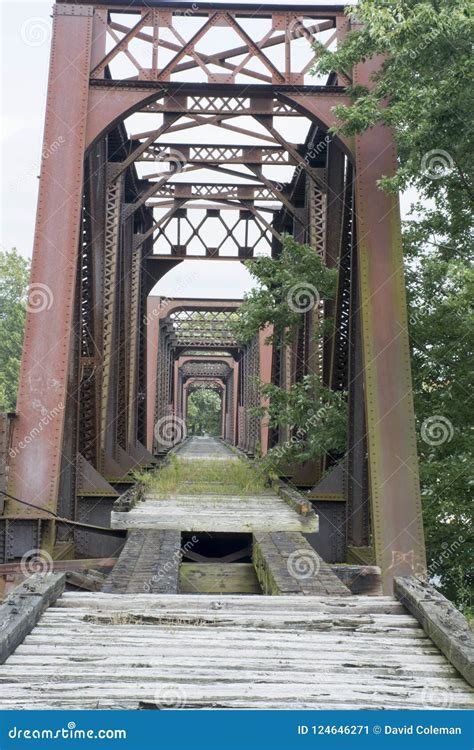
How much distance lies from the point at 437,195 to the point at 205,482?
6.56 metres

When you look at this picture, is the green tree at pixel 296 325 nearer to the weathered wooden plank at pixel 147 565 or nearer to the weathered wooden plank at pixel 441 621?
the weathered wooden plank at pixel 147 565

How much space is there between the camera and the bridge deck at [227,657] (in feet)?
11.0

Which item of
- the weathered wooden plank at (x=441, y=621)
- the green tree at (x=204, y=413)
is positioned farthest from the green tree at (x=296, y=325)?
the green tree at (x=204, y=413)

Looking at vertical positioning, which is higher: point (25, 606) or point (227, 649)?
point (25, 606)

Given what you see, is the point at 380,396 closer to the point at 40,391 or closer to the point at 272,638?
the point at 40,391

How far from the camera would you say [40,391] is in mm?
8461

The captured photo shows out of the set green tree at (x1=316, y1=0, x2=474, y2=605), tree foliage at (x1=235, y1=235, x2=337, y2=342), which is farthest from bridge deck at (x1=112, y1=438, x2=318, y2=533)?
tree foliage at (x1=235, y1=235, x2=337, y2=342)

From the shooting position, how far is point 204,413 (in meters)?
106

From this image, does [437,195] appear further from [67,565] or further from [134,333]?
[134,333]

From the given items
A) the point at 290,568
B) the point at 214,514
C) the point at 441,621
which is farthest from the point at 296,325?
the point at 441,621

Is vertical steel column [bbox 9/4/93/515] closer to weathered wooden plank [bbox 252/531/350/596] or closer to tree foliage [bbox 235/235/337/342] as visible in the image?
weathered wooden plank [bbox 252/531/350/596]

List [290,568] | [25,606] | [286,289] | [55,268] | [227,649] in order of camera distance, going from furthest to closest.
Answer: [286,289] → [55,268] → [290,568] → [25,606] → [227,649]

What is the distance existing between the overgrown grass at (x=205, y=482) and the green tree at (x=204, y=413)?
8325 cm

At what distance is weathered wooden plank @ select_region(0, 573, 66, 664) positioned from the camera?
385 cm
